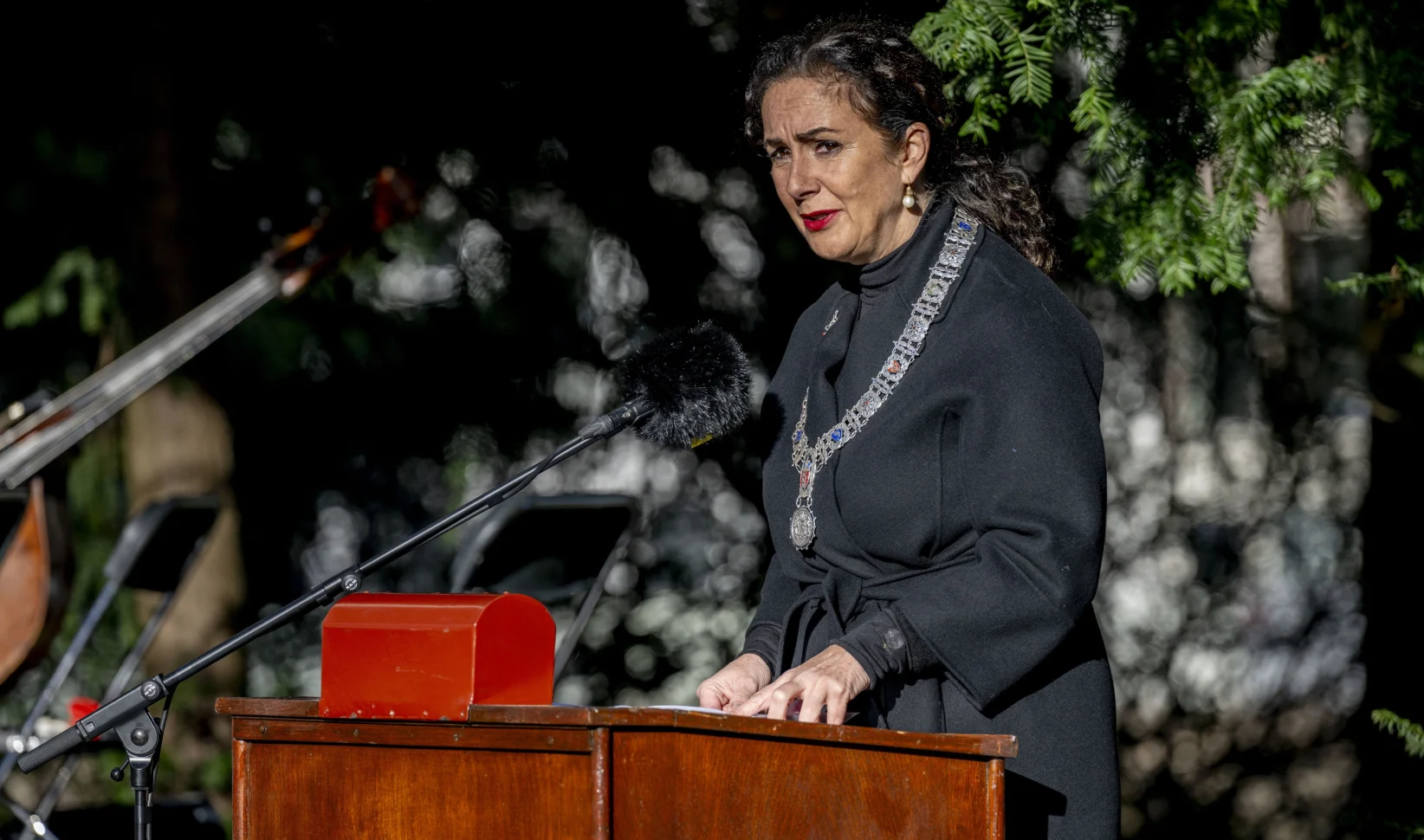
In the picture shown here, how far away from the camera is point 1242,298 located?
17.9 ft

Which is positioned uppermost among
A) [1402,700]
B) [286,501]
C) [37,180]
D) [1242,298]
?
[37,180]

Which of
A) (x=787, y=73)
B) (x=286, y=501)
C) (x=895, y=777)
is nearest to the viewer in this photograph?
(x=895, y=777)

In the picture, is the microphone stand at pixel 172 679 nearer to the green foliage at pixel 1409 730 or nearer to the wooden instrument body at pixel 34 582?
the green foliage at pixel 1409 730

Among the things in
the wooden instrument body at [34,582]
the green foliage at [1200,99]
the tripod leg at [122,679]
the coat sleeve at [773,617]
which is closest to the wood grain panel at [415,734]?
the coat sleeve at [773,617]

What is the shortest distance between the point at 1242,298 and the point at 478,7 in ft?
9.83

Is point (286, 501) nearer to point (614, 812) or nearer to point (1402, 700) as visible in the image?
point (1402, 700)

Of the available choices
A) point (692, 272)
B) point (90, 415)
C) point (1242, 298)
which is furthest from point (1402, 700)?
point (90, 415)

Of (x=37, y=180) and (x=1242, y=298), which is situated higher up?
(x=37, y=180)

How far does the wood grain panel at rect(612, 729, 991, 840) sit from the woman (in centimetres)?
13

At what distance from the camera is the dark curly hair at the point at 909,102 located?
2154 millimetres

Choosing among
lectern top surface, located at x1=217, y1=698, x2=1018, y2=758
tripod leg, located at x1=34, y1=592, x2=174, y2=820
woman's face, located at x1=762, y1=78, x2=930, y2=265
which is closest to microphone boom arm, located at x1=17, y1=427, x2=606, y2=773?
lectern top surface, located at x1=217, y1=698, x2=1018, y2=758

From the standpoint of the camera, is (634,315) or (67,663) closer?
(67,663)

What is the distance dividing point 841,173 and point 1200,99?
1283mm

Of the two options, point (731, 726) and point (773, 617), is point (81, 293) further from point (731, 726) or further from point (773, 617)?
point (731, 726)
